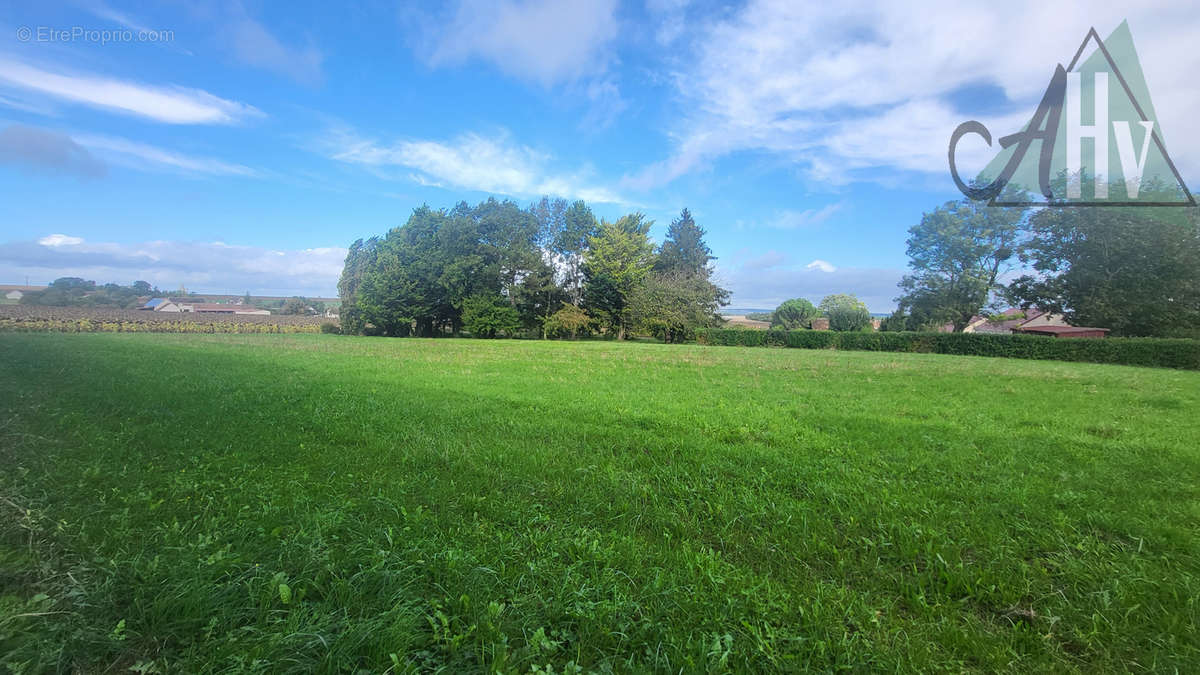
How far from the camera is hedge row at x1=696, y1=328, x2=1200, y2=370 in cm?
2173

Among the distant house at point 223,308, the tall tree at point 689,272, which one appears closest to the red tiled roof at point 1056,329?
the tall tree at point 689,272

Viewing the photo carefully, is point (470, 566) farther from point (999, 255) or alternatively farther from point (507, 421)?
point (999, 255)

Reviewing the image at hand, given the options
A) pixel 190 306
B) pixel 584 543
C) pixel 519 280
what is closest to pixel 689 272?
pixel 519 280

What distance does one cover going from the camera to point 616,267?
4372 centimetres

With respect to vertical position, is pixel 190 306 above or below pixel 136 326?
above

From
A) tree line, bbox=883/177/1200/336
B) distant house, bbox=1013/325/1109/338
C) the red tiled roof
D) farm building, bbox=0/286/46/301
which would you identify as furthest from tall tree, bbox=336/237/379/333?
the red tiled roof

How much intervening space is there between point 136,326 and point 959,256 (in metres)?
69.9

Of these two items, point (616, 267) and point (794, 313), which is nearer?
point (616, 267)

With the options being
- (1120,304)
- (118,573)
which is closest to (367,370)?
(118,573)

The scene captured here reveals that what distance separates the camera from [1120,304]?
2889cm

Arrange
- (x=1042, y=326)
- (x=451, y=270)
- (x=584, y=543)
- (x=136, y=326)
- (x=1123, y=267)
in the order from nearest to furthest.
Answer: (x=584, y=543) < (x=1123, y=267) < (x=136, y=326) < (x=451, y=270) < (x=1042, y=326)

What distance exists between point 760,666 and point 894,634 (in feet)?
2.38

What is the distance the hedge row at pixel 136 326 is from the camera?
28797mm

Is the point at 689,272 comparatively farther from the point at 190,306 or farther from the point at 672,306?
the point at 190,306
